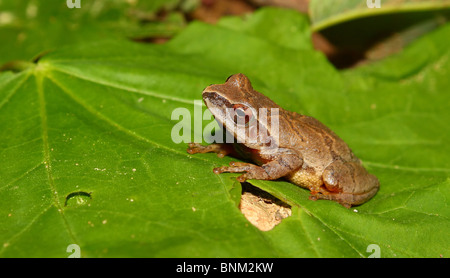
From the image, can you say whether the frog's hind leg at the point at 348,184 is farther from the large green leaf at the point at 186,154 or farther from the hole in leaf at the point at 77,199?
the hole in leaf at the point at 77,199

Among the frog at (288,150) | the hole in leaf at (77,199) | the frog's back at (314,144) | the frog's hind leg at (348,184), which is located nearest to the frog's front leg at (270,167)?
the frog at (288,150)

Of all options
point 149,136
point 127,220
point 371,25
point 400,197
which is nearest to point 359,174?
point 400,197

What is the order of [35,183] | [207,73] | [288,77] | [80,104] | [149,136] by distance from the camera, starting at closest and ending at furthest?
[35,183], [149,136], [80,104], [207,73], [288,77]

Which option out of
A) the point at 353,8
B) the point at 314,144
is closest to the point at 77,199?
the point at 314,144

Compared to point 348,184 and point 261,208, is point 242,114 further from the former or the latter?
point 348,184

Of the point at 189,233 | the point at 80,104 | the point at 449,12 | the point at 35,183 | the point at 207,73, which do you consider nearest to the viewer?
the point at 189,233

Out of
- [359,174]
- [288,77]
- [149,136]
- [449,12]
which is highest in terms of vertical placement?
[449,12]

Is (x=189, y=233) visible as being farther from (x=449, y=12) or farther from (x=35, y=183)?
(x=449, y=12)
